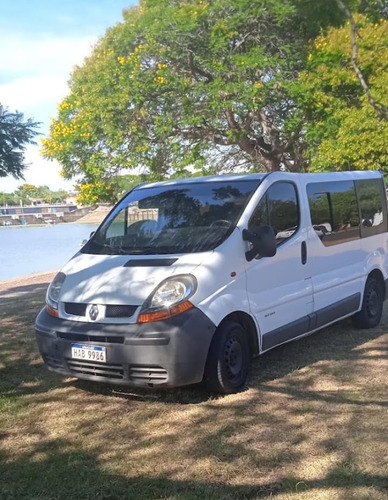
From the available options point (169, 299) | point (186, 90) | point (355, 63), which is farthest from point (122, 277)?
point (186, 90)

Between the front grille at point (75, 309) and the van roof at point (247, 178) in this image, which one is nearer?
the front grille at point (75, 309)

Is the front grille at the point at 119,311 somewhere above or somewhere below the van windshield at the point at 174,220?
below

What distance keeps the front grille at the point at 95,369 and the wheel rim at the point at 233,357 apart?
88 centimetres

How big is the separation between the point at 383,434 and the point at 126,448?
1.75m

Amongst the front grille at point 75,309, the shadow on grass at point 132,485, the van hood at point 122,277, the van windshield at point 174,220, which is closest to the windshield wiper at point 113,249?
the van windshield at point 174,220

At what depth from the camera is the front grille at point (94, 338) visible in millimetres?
4559

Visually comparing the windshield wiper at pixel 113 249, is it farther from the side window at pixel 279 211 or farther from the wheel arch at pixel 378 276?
the wheel arch at pixel 378 276

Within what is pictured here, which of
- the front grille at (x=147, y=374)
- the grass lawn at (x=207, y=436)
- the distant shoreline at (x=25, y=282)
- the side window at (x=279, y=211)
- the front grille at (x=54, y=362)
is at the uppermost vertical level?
the side window at (x=279, y=211)

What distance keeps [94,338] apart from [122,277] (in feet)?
1.79

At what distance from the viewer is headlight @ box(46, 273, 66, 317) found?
509 cm

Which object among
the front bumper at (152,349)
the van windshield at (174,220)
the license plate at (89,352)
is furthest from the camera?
the van windshield at (174,220)

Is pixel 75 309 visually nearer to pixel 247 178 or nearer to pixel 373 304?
pixel 247 178

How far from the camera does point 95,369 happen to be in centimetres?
472

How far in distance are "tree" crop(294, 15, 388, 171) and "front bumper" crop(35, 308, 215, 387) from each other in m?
12.8
